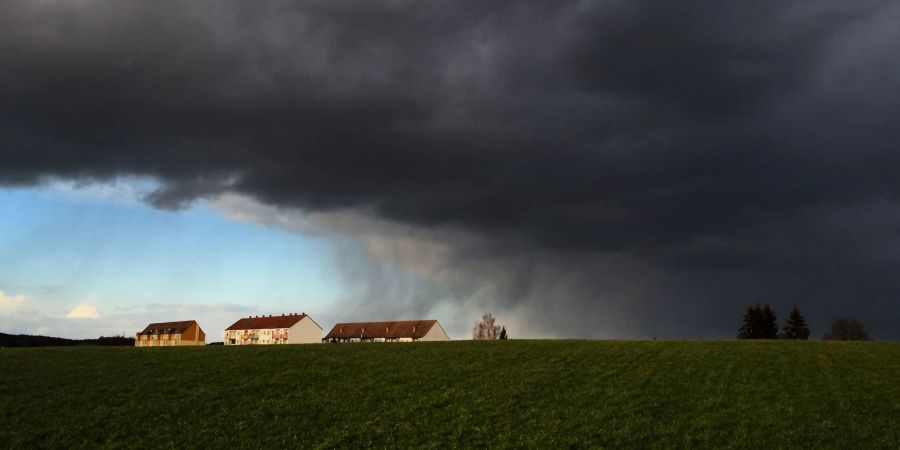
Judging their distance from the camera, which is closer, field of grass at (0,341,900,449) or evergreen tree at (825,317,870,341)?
field of grass at (0,341,900,449)

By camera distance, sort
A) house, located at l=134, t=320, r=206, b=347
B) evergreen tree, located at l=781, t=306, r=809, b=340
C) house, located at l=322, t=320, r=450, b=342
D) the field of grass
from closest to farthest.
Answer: the field of grass, evergreen tree, located at l=781, t=306, r=809, b=340, house, located at l=322, t=320, r=450, b=342, house, located at l=134, t=320, r=206, b=347

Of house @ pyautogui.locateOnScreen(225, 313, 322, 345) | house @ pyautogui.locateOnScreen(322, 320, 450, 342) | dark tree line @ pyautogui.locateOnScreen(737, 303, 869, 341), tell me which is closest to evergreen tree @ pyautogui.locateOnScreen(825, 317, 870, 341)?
dark tree line @ pyautogui.locateOnScreen(737, 303, 869, 341)

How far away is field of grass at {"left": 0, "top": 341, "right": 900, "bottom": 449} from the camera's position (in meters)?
24.8

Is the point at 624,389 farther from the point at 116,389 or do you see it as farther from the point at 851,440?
the point at 116,389

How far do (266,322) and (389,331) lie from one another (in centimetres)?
3532

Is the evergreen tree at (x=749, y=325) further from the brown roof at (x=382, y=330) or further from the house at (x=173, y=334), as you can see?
the house at (x=173, y=334)

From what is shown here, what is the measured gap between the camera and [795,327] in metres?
115

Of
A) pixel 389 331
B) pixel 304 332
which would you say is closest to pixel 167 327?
pixel 304 332

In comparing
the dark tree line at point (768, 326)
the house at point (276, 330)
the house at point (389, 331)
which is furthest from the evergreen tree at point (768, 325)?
the house at point (276, 330)

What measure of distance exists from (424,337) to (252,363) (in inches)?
4452

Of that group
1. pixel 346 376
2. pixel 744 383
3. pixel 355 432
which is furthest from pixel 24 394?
pixel 744 383

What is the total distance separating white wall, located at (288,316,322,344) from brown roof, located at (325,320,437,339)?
7.11 meters

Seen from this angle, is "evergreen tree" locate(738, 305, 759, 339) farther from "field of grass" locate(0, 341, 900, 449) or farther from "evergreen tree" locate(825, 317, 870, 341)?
"field of grass" locate(0, 341, 900, 449)

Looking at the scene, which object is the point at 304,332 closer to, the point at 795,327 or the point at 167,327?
the point at 167,327
